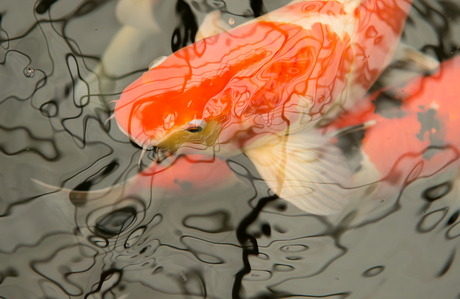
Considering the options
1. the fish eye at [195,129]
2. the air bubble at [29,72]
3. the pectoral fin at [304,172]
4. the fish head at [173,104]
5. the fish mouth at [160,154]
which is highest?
the air bubble at [29,72]

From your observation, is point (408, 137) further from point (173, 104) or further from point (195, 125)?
point (173, 104)

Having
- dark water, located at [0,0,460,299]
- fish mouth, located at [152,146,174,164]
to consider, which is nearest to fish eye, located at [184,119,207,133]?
fish mouth, located at [152,146,174,164]

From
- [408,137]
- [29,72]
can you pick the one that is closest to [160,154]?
[29,72]

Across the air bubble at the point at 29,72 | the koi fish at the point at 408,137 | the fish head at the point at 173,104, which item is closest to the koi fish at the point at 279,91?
the fish head at the point at 173,104

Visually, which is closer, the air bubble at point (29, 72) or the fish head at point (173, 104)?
the fish head at point (173, 104)

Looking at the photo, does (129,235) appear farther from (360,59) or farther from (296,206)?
(360,59)

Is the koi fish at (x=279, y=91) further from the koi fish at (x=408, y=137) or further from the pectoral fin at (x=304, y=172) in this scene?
the koi fish at (x=408, y=137)

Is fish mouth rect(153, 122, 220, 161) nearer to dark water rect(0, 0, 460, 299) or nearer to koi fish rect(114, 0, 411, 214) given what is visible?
koi fish rect(114, 0, 411, 214)

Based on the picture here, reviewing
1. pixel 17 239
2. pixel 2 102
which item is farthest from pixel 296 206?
pixel 2 102
